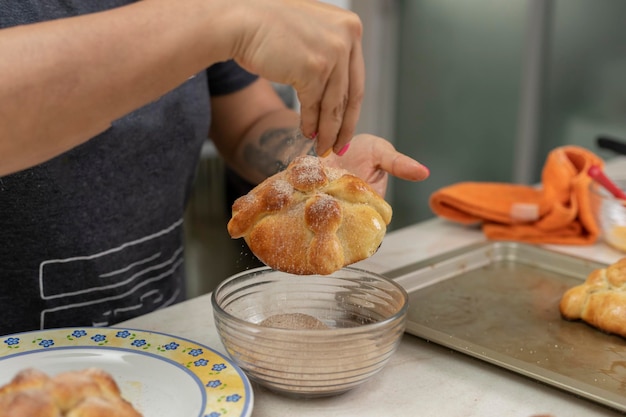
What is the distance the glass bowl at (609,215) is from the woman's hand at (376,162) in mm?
459

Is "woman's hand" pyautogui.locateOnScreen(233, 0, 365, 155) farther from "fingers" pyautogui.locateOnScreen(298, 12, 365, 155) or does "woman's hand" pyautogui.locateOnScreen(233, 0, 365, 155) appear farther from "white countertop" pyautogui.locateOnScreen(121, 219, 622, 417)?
"white countertop" pyautogui.locateOnScreen(121, 219, 622, 417)

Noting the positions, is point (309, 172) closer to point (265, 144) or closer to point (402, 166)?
point (402, 166)

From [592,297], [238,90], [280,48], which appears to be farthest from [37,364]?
[238,90]

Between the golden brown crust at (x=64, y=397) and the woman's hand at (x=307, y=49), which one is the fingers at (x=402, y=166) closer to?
the woman's hand at (x=307, y=49)

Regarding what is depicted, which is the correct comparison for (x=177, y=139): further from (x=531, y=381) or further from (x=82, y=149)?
(x=531, y=381)

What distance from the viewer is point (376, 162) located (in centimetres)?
98

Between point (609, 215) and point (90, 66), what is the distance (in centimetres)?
93

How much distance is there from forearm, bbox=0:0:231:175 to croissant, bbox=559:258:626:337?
0.54 m

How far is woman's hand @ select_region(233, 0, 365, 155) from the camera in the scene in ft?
2.40

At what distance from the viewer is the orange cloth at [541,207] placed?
131 cm

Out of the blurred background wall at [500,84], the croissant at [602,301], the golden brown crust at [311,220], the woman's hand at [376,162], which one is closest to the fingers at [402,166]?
the woman's hand at [376,162]

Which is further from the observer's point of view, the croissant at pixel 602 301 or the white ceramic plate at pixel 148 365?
the croissant at pixel 602 301

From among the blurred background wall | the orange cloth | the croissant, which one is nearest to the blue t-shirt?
the orange cloth

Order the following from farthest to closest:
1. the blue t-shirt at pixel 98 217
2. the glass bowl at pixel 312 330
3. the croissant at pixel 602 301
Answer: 1. the blue t-shirt at pixel 98 217
2. the croissant at pixel 602 301
3. the glass bowl at pixel 312 330
